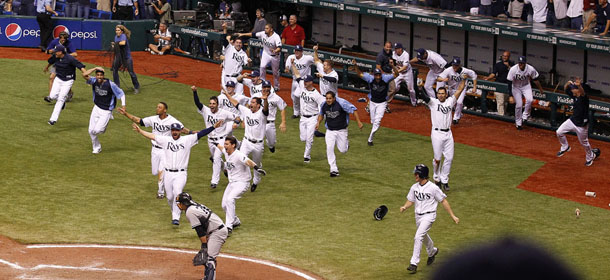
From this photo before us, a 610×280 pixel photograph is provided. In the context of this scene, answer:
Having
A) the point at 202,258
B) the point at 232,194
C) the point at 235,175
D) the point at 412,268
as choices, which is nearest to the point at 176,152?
the point at 235,175

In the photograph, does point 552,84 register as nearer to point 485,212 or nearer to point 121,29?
point 485,212

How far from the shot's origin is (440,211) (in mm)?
18203

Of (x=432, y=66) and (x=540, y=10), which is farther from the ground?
(x=540, y=10)

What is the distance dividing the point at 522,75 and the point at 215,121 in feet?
34.1

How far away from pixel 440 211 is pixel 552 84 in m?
11.8

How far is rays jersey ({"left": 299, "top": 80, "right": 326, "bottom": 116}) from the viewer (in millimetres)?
20547

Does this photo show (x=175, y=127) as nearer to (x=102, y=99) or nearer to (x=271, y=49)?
(x=102, y=99)

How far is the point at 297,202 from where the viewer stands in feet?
60.9

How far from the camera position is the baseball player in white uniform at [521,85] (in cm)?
2470

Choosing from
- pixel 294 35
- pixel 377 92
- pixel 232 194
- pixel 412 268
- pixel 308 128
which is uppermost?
pixel 294 35

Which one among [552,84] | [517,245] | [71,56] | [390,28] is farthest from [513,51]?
[517,245]

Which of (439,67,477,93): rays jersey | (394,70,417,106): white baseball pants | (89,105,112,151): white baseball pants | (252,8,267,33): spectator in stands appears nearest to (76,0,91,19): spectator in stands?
(252,8,267,33): spectator in stands

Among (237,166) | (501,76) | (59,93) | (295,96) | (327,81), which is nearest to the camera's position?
(237,166)

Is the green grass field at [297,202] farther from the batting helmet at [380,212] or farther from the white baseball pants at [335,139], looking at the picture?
the white baseball pants at [335,139]
